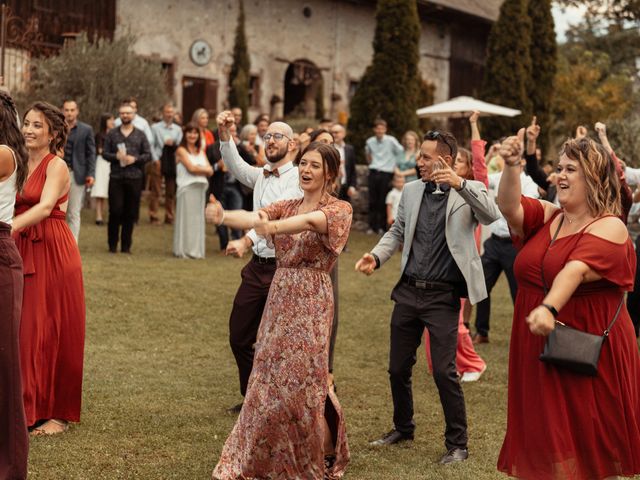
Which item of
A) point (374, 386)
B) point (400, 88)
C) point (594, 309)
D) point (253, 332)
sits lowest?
point (374, 386)

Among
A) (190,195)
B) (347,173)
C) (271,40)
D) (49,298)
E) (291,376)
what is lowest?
(291,376)

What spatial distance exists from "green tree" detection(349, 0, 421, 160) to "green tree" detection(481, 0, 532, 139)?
18.2 ft

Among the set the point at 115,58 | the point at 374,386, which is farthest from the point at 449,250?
the point at 115,58

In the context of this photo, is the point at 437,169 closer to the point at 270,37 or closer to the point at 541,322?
the point at 541,322

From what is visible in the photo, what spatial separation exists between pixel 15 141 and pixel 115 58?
55.5 ft

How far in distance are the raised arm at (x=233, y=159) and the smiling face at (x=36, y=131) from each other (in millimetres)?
1213

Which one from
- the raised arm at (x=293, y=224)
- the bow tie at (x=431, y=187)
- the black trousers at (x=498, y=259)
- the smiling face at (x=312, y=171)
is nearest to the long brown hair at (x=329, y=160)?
the smiling face at (x=312, y=171)

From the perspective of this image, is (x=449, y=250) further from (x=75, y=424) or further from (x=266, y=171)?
(x=75, y=424)

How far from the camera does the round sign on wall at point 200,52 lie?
29.6 m

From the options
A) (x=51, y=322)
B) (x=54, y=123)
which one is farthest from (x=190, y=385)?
(x=54, y=123)

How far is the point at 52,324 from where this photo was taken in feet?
23.1

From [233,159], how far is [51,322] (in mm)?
1769

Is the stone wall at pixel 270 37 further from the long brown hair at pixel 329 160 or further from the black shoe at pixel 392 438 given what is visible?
the long brown hair at pixel 329 160

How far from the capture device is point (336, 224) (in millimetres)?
5773
